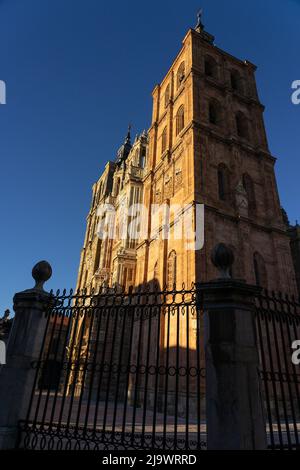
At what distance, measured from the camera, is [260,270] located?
17312 millimetres

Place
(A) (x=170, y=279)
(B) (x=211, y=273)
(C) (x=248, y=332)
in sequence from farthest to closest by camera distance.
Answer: (A) (x=170, y=279), (B) (x=211, y=273), (C) (x=248, y=332)

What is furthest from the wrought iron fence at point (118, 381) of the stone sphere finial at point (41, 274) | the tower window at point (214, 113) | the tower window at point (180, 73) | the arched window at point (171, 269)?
the tower window at point (180, 73)

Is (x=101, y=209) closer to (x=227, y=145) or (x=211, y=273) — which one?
(x=227, y=145)

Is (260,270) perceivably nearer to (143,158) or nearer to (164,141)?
(164,141)

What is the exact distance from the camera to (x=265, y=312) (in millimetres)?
5426

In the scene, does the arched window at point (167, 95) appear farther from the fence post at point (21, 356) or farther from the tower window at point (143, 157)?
the fence post at point (21, 356)

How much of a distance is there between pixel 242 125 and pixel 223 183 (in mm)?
7527

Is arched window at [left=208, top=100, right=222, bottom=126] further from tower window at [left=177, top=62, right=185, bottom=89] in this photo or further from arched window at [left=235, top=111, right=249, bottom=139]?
tower window at [left=177, top=62, right=185, bottom=89]

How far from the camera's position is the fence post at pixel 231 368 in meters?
4.07

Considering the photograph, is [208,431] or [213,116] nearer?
[208,431]

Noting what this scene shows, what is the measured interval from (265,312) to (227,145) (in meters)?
17.4
